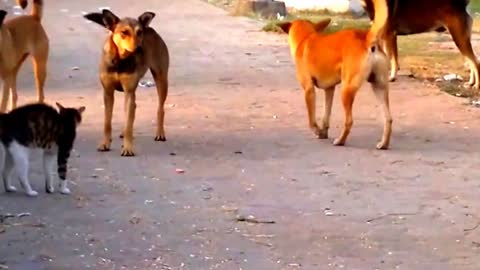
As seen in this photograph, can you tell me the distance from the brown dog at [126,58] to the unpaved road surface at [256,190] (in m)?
0.30

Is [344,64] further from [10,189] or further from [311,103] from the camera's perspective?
[10,189]

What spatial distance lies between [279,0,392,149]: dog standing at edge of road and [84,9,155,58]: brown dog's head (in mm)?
1865

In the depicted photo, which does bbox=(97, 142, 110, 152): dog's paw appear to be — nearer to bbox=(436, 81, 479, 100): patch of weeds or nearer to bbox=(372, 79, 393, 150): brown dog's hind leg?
bbox=(372, 79, 393, 150): brown dog's hind leg

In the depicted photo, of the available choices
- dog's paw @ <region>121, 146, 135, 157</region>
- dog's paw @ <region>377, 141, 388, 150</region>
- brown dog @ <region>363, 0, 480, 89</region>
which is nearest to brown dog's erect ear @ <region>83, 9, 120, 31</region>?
dog's paw @ <region>121, 146, 135, 157</region>

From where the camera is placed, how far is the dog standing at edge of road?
10.7 m

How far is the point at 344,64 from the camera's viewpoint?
35.4 ft

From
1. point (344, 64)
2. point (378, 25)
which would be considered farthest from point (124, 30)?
point (378, 25)

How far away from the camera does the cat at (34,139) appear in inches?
331

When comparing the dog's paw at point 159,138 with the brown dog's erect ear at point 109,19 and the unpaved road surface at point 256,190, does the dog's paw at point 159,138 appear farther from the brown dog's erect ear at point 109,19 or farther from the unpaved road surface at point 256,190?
the brown dog's erect ear at point 109,19

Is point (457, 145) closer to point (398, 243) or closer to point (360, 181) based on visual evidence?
point (360, 181)

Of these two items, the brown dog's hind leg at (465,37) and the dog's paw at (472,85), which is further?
the brown dog's hind leg at (465,37)

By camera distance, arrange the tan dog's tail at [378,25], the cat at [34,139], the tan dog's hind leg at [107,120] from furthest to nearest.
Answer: the tan dog's tail at [378,25] → the tan dog's hind leg at [107,120] → the cat at [34,139]

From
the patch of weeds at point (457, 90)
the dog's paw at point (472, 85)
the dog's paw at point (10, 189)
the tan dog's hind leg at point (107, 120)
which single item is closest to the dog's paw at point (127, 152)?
the tan dog's hind leg at point (107, 120)

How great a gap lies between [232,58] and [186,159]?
8.14 m
